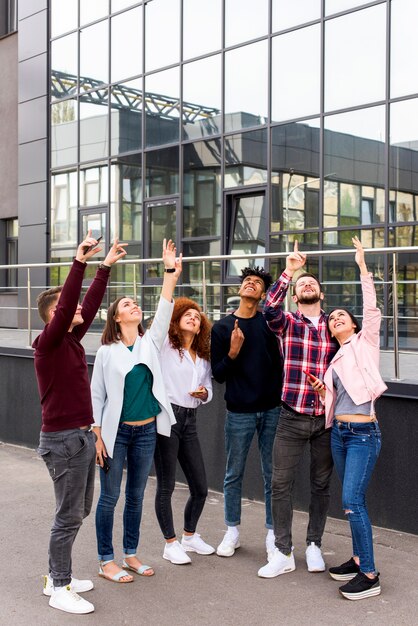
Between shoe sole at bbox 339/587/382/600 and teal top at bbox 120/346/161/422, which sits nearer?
shoe sole at bbox 339/587/382/600

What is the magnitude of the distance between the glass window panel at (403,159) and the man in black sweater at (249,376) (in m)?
6.83

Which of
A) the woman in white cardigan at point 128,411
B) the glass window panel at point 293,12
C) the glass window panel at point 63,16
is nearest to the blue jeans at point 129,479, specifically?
the woman in white cardigan at point 128,411

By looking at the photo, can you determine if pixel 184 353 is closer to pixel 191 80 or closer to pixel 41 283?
pixel 191 80

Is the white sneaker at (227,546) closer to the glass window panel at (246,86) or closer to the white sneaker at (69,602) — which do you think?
the white sneaker at (69,602)

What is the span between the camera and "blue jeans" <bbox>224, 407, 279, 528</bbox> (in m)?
5.52

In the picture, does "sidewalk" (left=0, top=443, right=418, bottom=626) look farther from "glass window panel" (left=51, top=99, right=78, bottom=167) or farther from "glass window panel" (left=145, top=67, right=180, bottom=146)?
"glass window panel" (left=51, top=99, right=78, bottom=167)

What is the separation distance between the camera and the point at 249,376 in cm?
548

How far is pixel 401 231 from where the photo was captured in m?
11.8

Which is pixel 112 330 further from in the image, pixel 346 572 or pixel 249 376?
pixel 346 572

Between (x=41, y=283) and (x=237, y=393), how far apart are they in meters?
12.3

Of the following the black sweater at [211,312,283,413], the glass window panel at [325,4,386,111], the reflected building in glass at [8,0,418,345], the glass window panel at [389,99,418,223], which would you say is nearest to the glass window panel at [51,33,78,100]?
the reflected building in glass at [8,0,418,345]

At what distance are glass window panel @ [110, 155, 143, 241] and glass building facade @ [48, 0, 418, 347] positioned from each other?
0.12 ft

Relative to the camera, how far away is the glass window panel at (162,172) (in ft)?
49.6

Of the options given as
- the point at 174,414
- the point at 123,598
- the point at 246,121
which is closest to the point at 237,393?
the point at 174,414
